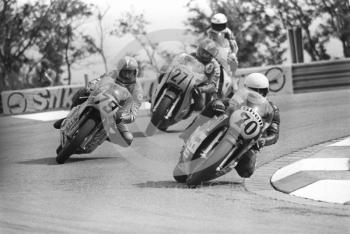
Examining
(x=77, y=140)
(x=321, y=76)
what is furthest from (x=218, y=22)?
(x=321, y=76)

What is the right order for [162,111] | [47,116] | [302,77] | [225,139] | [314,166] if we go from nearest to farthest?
[225,139] < [314,166] < [162,111] < [47,116] < [302,77]

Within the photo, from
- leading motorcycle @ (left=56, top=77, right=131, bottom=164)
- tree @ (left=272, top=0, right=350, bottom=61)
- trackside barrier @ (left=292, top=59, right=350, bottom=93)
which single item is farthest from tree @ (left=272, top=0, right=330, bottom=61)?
leading motorcycle @ (left=56, top=77, right=131, bottom=164)

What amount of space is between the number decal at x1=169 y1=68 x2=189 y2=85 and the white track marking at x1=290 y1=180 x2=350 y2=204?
4.63 m

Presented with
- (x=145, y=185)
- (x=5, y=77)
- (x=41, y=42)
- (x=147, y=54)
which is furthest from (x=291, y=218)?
(x=147, y=54)

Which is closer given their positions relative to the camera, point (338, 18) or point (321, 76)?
point (321, 76)

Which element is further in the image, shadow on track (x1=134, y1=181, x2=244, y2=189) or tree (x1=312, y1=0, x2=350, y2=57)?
tree (x1=312, y1=0, x2=350, y2=57)

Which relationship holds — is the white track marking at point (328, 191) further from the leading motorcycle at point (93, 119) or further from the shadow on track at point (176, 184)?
the leading motorcycle at point (93, 119)

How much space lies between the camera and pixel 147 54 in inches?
1556

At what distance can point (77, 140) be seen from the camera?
11.3 m

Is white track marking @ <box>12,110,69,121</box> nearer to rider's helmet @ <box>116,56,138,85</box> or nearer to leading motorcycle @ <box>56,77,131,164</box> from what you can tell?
rider's helmet @ <box>116,56,138,85</box>

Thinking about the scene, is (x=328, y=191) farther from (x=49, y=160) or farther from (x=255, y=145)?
(x=49, y=160)

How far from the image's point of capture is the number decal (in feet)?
44.6

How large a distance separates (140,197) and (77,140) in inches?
106

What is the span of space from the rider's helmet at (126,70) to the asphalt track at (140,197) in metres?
1.10
